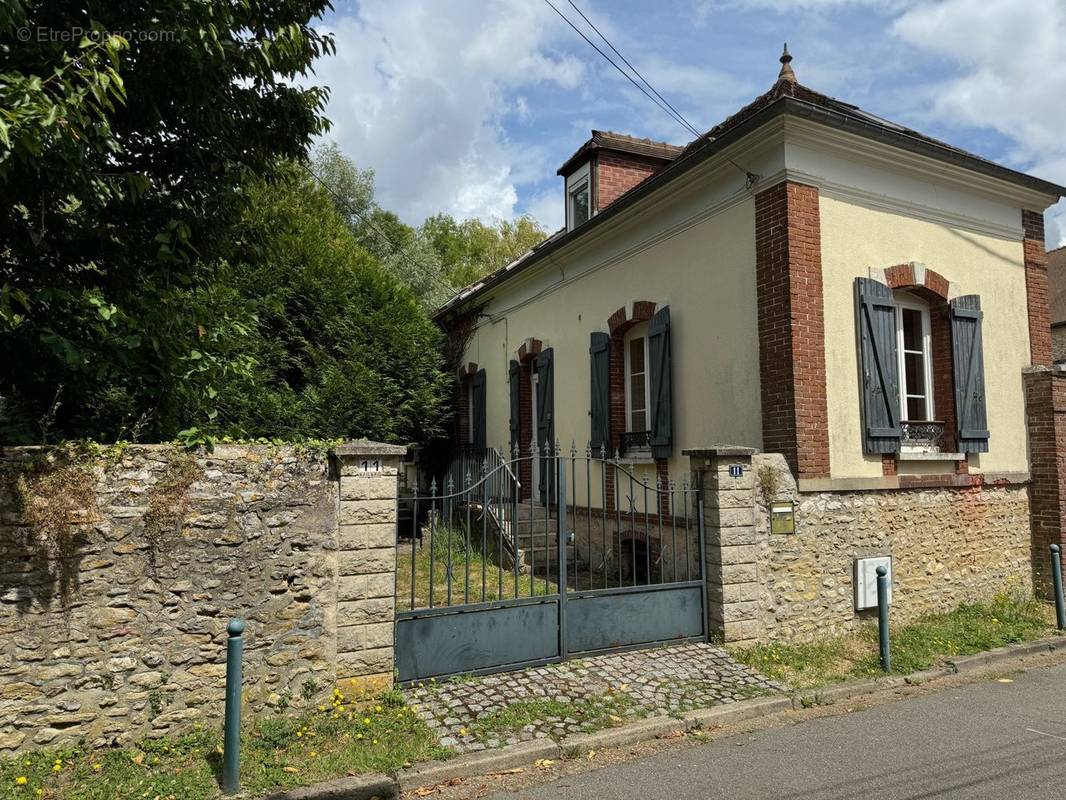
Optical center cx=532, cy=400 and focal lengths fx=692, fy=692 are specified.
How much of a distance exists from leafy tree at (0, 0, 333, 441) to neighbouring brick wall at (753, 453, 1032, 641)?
5.42m

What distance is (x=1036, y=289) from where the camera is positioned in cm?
941

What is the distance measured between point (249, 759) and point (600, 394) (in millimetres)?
6912

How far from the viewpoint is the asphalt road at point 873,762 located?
13.9 feet

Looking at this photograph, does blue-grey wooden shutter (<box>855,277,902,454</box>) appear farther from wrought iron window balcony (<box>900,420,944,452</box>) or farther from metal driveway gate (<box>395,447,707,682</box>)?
metal driveway gate (<box>395,447,707,682</box>)

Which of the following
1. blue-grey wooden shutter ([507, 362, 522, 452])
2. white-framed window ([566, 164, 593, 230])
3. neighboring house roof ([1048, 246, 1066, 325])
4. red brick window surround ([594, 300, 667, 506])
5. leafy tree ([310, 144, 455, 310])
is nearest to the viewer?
red brick window surround ([594, 300, 667, 506])

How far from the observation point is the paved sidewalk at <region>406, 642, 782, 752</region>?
4988 mm

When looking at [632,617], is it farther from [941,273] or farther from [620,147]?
[620,147]

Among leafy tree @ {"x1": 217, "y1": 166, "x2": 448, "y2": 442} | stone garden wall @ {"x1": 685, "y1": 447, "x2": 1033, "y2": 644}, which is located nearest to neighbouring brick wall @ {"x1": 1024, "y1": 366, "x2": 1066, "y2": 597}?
stone garden wall @ {"x1": 685, "y1": 447, "x2": 1033, "y2": 644}

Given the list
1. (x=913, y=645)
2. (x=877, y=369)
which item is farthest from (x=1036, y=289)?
(x=913, y=645)

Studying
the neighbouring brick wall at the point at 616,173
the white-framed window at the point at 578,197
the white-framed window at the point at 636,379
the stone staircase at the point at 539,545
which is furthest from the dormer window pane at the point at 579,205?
the stone staircase at the point at 539,545

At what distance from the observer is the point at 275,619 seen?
498cm

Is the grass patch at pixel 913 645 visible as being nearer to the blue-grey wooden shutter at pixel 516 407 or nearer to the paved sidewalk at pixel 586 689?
the paved sidewalk at pixel 586 689

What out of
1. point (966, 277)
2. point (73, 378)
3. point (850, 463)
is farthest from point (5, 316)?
point (966, 277)

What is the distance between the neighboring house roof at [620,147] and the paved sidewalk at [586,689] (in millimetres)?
8918
